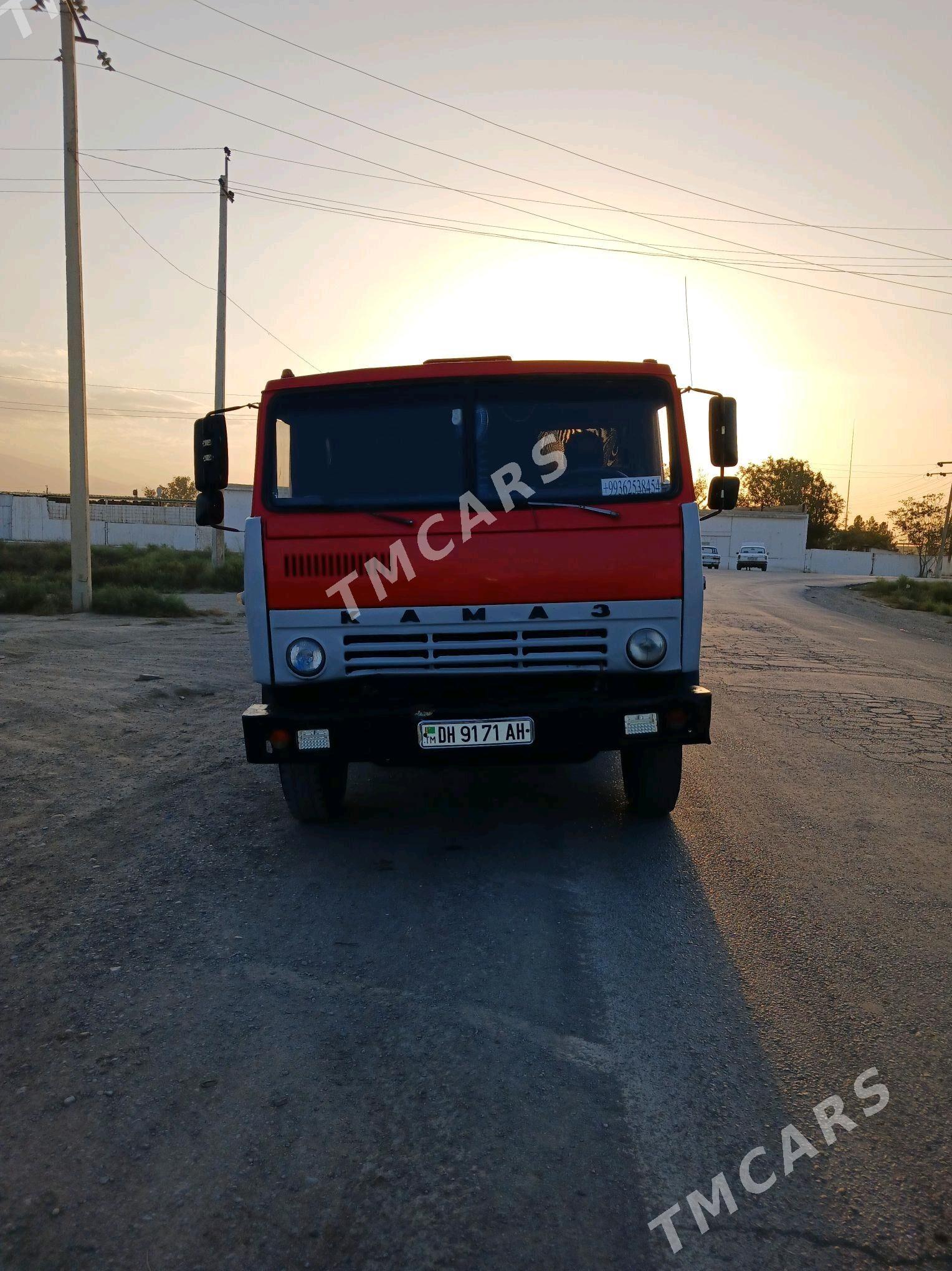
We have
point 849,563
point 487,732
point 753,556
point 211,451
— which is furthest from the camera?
point 849,563

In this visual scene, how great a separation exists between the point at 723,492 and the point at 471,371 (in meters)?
1.57

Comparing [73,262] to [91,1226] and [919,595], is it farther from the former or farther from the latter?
[919,595]

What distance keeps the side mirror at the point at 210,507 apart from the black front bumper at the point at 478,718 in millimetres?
1387

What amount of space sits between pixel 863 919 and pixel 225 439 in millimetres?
4110

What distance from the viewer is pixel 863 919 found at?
4.12 metres

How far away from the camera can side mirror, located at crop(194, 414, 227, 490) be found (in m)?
5.64

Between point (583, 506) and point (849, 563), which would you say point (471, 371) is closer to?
point (583, 506)

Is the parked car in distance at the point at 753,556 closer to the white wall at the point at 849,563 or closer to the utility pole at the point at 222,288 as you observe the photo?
the white wall at the point at 849,563

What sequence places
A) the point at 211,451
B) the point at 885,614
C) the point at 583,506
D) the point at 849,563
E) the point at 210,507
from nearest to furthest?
the point at 583,506
the point at 211,451
the point at 210,507
the point at 885,614
the point at 849,563

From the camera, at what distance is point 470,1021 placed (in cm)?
322

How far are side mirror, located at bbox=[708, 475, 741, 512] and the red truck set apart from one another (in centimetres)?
38

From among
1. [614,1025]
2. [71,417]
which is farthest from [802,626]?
[614,1025]

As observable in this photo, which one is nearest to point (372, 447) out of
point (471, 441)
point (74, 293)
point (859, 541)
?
point (471, 441)

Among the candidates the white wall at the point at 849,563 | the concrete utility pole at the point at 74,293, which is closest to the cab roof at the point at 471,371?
the concrete utility pole at the point at 74,293
